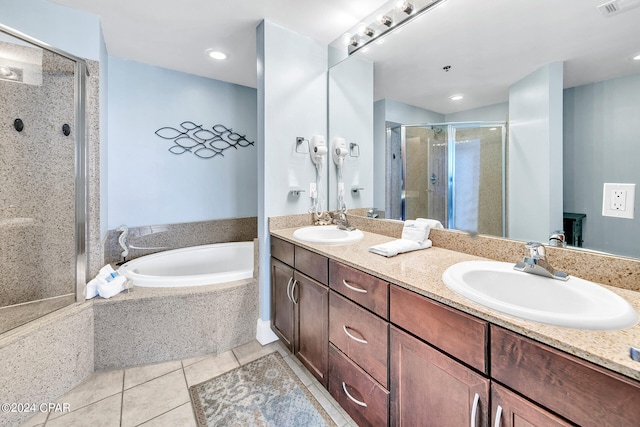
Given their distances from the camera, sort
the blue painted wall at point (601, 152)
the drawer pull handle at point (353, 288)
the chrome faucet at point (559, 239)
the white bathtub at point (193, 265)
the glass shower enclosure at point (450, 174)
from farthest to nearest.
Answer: the white bathtub at point (193, 265)
the glass shower enclosure at point (450, 174)
the drawer pull handle at point (353, 288)
the chrome faucet at point (559, 239)
the blue painted wall at point (601, 152)

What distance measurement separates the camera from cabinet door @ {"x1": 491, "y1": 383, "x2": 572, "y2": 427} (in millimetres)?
614

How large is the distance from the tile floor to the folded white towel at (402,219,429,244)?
1.00 m

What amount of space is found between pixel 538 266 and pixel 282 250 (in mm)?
1347

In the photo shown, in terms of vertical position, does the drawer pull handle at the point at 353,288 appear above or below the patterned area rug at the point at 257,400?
above

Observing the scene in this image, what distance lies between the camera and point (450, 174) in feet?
4.92

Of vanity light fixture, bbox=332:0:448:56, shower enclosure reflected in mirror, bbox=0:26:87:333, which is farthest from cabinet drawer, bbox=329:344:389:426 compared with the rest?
vanity light fixture, bbox=332:0:448:56

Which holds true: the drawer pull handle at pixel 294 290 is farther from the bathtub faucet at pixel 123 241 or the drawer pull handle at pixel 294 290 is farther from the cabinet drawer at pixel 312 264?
the bathtub faucet at pixel 123 241

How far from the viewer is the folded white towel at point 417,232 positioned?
4.75 ft

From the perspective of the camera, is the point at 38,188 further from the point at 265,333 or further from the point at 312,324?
the point at 312,324

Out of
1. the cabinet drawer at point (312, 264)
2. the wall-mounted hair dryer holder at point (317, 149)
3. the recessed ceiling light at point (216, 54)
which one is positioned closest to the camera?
the cabinet drawer at point (312, 264)

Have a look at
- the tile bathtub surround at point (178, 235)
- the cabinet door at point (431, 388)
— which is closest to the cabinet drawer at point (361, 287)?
the cabinet door at point (431, 388)

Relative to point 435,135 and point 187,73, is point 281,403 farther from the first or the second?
point 187,73

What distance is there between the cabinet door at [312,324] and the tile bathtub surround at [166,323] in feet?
1.80

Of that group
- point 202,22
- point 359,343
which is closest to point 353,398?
point 359,343
